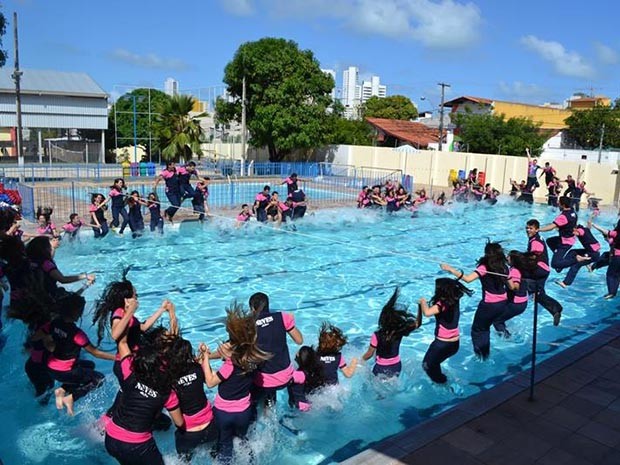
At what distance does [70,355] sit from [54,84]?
138 ft

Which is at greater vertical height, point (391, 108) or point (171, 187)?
point (391, 108)

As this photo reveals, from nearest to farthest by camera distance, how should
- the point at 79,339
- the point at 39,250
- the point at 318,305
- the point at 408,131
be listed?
the point at 79,339 < the point at 39,250 < the point at 318,305 < the point at 408,131

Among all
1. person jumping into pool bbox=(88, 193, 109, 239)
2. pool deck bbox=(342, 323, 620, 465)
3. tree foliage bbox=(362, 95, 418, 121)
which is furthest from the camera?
tree foliage bbox=(362, 95, 418, 121)

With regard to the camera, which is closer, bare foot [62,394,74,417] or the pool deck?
the pool deck

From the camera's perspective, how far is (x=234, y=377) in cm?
449

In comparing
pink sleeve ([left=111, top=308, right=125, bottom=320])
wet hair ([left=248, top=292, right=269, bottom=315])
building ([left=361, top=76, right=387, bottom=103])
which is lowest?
pink sleeve ([left=111, top=308, right=125, bottom=320])

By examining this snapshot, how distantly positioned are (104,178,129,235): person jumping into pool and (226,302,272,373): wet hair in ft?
35.8

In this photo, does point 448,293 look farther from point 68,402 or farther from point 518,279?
point 68,402

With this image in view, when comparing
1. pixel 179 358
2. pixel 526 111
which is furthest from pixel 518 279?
pixel 526 111

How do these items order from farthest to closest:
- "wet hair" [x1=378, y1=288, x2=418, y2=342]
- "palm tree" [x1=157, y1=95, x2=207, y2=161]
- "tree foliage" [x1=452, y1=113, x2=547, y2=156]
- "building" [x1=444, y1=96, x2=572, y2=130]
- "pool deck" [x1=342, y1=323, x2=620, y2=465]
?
"building" [x1=444, y1=96, x2=572, y2=130] < "tree foliage" [x1=452, y1=113, x2=547, y2=156] < "palm tree" [x1=157, y1=95, x2=207, y2=161] < "wet hair" [x1=378, y1=288, x2=418, y2=342] < "pool deck" [x1=342, y1=323, x2=620, y2=465]

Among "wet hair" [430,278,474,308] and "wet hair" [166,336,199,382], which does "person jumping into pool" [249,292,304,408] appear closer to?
"wet hair" [166,336,199,382]

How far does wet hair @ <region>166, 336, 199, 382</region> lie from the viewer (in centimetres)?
394

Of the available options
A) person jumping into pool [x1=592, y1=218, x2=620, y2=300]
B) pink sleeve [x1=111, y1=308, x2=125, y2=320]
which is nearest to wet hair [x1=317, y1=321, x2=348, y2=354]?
pink sleeve [x1=111, y1=308, x2=125, y2=320]

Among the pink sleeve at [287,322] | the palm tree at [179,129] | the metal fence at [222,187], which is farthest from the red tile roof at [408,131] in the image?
the pink sleeve at [287,322]
